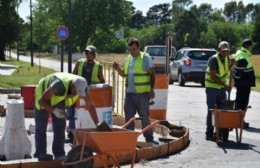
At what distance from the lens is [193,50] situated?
90.1ft

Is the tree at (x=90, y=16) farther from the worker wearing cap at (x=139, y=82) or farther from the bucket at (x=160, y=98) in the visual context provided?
the worker wearing cap at (x=139, y=82)

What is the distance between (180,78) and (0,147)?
66.4ft

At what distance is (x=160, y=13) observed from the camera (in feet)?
587

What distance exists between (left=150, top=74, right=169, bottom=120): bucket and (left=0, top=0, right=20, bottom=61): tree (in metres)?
15.9

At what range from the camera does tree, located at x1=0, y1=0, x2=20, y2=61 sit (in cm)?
2997

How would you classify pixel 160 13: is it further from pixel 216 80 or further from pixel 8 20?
pixel 216 80

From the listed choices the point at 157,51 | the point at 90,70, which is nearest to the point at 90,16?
the point at 157,51

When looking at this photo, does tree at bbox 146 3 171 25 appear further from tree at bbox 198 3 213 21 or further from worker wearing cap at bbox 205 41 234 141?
worker wearing cap at bbox 205 41 234 141

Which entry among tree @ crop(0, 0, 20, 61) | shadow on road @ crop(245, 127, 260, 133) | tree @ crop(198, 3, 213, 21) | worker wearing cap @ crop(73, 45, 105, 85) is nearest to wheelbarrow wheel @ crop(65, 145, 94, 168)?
worker wearing cap @ crop(73, 45, 105, 85)

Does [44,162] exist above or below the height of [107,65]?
below

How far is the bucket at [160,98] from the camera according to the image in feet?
42.7

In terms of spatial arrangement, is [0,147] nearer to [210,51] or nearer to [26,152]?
[26,152]

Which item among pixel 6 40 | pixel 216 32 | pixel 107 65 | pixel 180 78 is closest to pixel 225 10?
pixel 216 32

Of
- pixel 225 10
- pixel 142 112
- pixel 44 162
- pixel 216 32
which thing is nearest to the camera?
pixel 44 162
